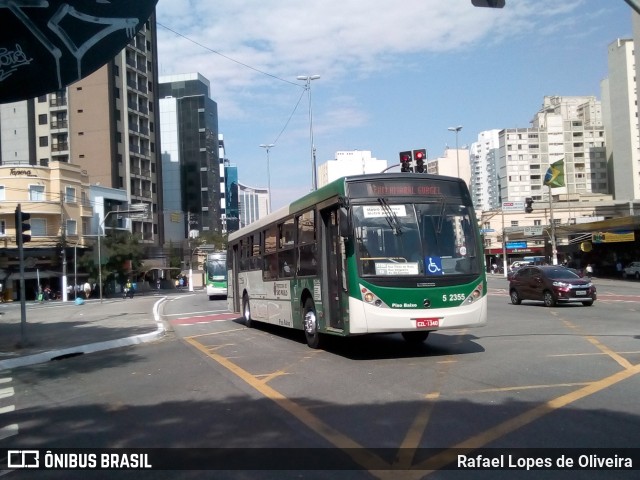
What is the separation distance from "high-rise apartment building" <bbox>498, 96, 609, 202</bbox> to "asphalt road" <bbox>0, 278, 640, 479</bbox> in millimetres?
117876

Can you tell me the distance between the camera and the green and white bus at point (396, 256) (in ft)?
36.4

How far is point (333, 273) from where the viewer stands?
12.1 m

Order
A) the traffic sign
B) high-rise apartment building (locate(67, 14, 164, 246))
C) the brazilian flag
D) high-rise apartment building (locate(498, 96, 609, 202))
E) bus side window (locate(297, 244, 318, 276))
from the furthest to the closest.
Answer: high-rise apartment building (locate(498, 96, 609, 202)) < high-rise apartment building (locate(67, 14, 164, 246)) < the traffic sign < the brazilian flag < bus side window (locate(297, 244, 318, 276))

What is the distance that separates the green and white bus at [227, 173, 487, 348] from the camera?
1109 centimetres

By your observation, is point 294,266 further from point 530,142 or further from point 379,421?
point 530,142

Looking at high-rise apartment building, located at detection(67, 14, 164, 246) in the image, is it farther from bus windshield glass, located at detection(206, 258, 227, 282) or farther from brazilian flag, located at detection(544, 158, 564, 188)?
brazilian flag, located at detection(544, 158, 564, 188)

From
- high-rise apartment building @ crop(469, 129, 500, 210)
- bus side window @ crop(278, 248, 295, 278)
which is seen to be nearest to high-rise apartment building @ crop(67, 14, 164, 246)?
bus side window @ crop(278, 248, 295, 278)

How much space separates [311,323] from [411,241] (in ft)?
10.9

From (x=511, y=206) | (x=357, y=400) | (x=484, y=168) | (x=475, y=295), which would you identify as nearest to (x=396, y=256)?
(x=475, y=295)

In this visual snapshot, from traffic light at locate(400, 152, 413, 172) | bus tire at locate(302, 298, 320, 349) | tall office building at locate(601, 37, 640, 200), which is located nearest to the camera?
bus tire at locate(302, 298, 320, 349)

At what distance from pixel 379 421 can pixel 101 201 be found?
66.2 m

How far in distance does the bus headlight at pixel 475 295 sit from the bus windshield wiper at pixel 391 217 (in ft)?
5.92

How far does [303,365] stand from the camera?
447 inches

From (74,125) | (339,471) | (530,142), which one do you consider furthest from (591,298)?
(530,142)
